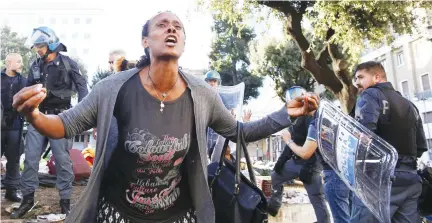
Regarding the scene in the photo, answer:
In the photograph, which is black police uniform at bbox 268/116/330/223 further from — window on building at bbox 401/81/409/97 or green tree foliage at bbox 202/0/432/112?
window on building at bbox 401/81/409/97

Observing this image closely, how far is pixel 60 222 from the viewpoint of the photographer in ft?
11.8

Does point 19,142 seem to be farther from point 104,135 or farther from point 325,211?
point 325,211

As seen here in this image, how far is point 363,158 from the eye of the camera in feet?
8.56

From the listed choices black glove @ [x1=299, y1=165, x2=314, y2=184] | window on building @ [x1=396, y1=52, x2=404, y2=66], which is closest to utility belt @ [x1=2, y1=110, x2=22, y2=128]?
black glove @ [x1=299, y1=165, x2=314, y2=184]

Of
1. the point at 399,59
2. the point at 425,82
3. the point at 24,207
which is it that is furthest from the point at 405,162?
the point at 399,59

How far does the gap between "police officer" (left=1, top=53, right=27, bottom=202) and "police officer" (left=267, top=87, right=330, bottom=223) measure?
3.72 meters

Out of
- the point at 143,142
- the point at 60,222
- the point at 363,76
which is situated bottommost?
the point at 60,222

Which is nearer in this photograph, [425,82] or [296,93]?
[296,93]

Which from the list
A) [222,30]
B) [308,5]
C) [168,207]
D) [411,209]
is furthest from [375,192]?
[222,30]

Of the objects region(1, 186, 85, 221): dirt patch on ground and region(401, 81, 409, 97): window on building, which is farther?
region(401, 81, 409, 97): window on building

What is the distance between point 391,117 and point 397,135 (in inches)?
6.8

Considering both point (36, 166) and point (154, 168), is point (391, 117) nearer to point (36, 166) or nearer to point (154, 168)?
point (154, 168)

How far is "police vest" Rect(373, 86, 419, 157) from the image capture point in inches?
120

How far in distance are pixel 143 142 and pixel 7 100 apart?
164 inches
